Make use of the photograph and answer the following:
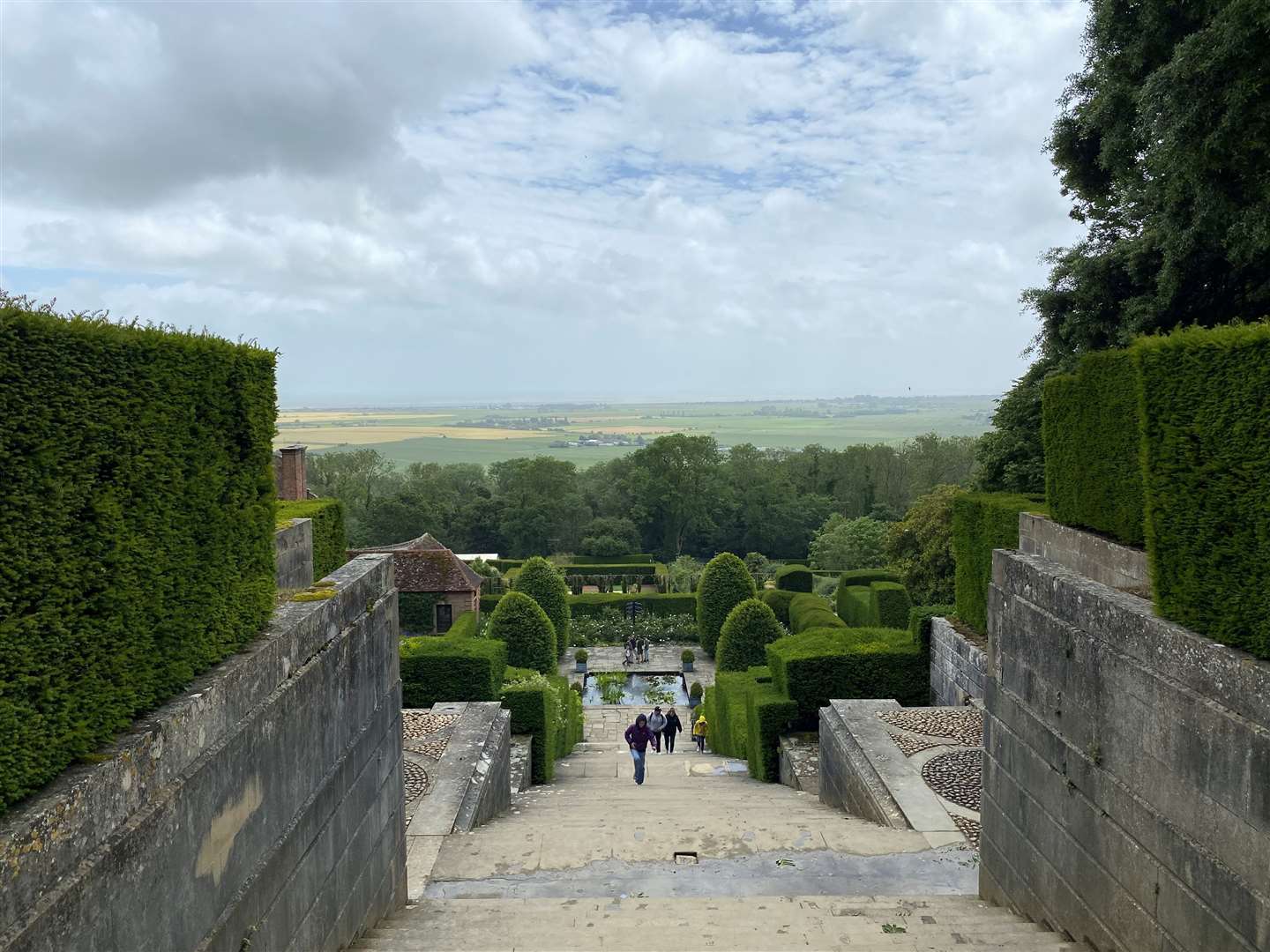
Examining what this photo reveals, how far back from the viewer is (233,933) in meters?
4.54

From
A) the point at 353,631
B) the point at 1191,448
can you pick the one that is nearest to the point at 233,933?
the point at 353,631

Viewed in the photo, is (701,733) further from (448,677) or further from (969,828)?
(969,828)

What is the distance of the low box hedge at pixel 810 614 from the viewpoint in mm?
30391

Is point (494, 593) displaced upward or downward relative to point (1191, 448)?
downward

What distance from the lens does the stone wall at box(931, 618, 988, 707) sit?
1548 cm

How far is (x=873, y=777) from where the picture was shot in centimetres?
1203

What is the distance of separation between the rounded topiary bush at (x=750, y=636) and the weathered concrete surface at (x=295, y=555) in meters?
18.2

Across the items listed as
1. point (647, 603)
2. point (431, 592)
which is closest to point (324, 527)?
point (431, 592)

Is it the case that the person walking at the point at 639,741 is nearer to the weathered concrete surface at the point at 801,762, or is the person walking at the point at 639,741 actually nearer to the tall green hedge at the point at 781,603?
the weathered concrete surface at the point at 801,762

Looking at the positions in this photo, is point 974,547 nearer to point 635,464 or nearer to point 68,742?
point 68,742

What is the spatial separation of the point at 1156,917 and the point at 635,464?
64058mm

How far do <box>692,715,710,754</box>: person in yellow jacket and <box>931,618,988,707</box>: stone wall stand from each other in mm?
5779

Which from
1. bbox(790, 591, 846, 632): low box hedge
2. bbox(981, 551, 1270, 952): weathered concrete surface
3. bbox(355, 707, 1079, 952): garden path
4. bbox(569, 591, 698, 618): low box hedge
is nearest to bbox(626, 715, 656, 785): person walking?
bbox(355, 707, 1079, 952): garden path

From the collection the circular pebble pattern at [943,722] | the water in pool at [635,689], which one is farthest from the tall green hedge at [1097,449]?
the water in pool at [635,689]
